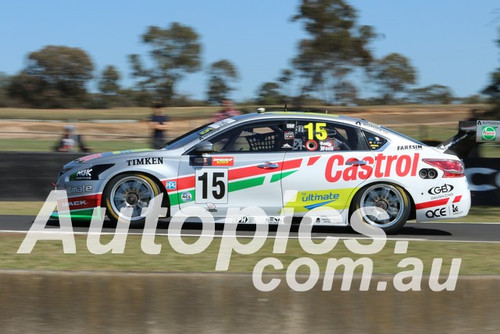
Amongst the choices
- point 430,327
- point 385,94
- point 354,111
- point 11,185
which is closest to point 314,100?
point 354,111

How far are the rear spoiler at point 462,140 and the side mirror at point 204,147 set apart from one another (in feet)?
9.27

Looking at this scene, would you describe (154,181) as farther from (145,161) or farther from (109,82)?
(109,82)

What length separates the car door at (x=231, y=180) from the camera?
8953 mm

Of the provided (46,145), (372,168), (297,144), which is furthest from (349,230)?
(46,145)

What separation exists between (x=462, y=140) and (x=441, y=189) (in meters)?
2.98

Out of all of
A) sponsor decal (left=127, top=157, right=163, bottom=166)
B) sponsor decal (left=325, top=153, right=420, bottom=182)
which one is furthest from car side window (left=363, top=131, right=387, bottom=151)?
sponsor decal (left=127, top=157, right=163, bottom=166)

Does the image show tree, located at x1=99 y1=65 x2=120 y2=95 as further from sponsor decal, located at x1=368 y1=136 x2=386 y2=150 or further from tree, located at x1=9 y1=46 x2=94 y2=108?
sponsor decal, located at x1=368 y1=136 x2=386 y2=150

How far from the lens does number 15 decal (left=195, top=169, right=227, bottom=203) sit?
895 cm

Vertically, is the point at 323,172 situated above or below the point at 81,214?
above

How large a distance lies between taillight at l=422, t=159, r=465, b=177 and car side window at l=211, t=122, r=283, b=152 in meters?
1.79

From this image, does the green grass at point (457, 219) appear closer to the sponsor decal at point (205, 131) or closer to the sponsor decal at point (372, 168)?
the sponsor decal at point (372, 168)

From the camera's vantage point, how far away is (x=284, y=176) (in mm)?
8984

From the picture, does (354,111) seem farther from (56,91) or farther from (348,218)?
(348,218)

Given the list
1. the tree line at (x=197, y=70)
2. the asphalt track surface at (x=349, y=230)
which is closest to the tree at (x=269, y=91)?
the tree line at (x=197, y=70)
